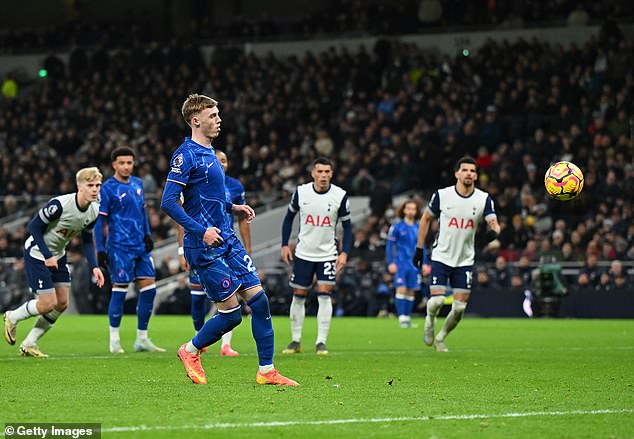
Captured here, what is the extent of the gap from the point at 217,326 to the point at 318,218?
5.82m

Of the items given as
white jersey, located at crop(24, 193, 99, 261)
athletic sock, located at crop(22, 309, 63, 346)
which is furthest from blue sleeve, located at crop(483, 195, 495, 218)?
athletic sock, located at crop(22, 309, 63, 346)

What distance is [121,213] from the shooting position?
15578mm

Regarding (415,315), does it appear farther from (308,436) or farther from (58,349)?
(308,436)

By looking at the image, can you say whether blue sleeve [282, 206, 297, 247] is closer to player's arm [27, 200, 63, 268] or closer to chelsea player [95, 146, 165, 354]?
chelsea player [95, 146, 165, 354]

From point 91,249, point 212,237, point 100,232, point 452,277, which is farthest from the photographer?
point 452,277

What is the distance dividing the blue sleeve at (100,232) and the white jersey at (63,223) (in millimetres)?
1212

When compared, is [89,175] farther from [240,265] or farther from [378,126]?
[378,126]

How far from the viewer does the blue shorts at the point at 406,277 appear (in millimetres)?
24172

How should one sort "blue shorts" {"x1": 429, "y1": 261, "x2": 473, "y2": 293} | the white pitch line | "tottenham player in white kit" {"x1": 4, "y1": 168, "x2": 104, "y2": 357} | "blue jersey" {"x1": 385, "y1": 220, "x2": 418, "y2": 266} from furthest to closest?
1. "blue jersey" {"x1": 385, "y1": 220, "x2": 418, "y2": 266}
2. "blue shorts" {"x1": 429, "y1": 261, "x2": 473, "y2": 293}
3. "tottenham player in white kit" {"x1": 4, "y1": 168, "x2": 104, "y2": 357}
4. the white pitch line

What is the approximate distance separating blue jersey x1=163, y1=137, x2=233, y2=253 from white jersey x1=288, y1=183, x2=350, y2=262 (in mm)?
5508

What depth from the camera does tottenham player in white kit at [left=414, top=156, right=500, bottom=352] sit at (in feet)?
50.4

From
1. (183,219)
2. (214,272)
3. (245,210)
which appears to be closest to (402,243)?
(245,210)

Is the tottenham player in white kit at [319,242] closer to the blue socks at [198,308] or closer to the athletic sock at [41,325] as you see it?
the blue socks at [198,308]

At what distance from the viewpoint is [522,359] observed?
14031 millimetres
